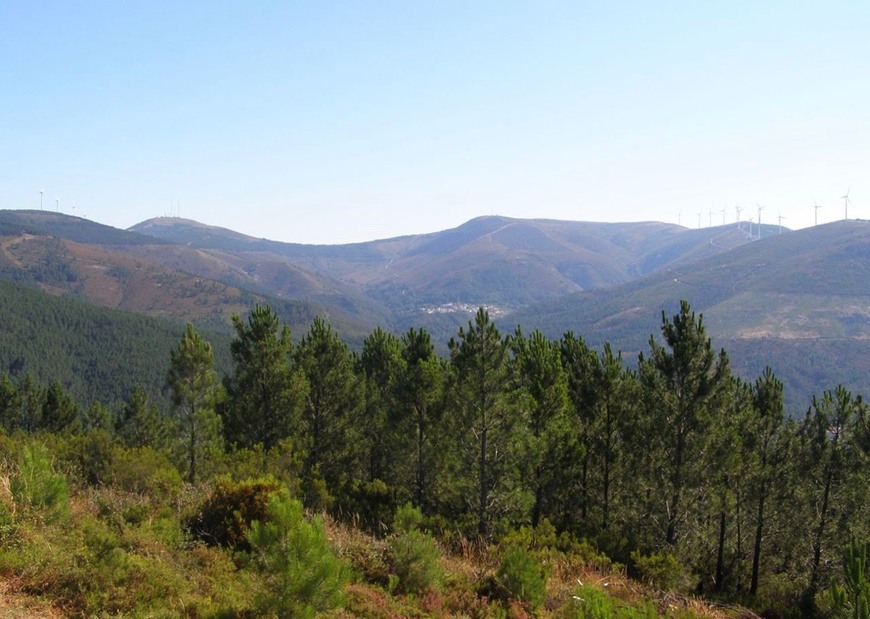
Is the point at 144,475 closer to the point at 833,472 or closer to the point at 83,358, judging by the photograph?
the point at 833,472

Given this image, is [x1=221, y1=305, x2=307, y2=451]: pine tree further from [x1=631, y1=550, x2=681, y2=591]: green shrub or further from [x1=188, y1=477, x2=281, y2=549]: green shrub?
[x1=631, y1=550, x2=681, y2=591]: green shrub

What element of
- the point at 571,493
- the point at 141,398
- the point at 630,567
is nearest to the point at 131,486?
the point at 630,567

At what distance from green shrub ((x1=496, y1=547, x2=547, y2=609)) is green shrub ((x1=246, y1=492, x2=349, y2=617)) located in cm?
471

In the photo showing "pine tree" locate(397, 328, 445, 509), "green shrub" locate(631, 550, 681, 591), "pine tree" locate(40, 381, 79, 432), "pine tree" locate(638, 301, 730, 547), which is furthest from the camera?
"pine tree" locate(40, 381, 79, 432)

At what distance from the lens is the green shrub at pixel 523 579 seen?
11.8 metres

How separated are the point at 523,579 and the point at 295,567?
223 inches

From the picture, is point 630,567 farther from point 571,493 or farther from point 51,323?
point 51,323

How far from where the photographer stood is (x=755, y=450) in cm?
2853

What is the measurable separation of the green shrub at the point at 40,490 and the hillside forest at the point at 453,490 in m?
0.04

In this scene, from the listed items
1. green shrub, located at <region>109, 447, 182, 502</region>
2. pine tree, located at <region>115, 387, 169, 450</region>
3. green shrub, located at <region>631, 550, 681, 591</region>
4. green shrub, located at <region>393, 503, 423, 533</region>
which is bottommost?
pine tree, located at <region>115, 387, 169, 450</region>

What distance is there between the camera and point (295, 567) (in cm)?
832

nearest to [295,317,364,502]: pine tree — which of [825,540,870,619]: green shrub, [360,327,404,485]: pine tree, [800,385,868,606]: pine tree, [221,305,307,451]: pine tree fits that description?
[360,327,404,485]: pine tree

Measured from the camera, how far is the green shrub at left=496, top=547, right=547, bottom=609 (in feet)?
38.9

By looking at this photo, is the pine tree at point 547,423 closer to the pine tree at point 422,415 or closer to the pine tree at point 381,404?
the pine tree at point 422,415
